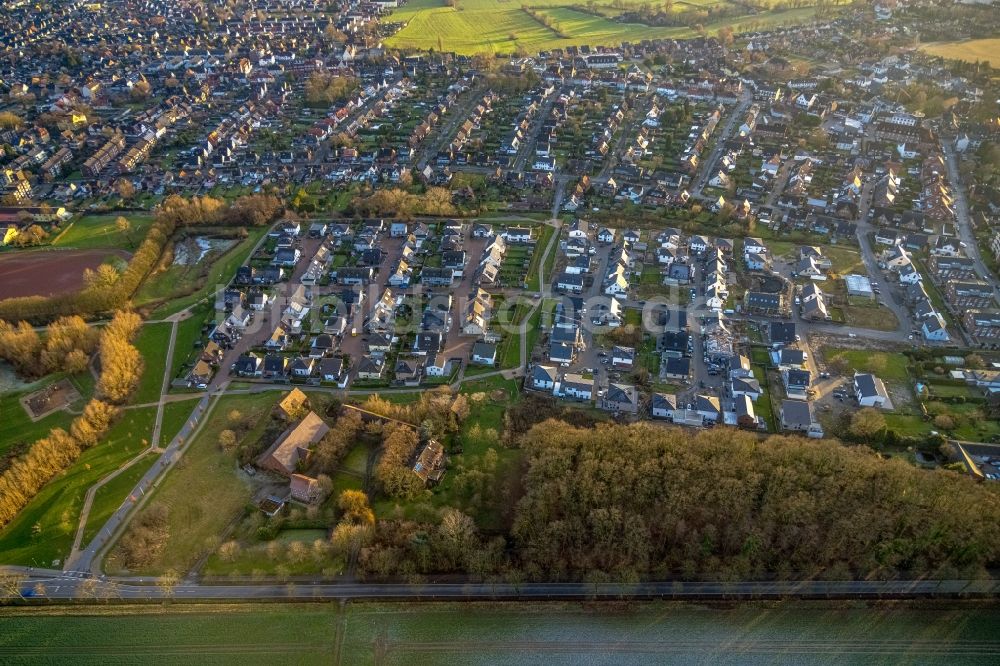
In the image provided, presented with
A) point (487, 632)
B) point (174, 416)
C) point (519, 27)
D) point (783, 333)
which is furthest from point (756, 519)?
point (519, 27)

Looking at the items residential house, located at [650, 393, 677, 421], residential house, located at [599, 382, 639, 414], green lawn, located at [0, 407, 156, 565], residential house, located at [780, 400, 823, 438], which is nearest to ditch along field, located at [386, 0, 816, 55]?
residential house, located at [599, 382, 639, 414]

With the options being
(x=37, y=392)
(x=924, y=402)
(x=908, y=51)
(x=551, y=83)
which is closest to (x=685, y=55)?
(x=551, y=83)

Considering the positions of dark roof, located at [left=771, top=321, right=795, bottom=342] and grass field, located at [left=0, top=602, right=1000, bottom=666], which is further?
dark roof, located at [left=771, top=321, right=795, bottom=342]

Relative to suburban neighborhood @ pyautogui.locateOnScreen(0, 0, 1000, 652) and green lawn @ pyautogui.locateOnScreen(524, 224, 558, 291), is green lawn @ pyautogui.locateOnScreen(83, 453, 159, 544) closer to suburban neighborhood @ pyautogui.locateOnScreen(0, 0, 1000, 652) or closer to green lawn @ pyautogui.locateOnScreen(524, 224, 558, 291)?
suburban neighborhood @ pyautogui.locateOnScreen(0, 0, 1000, 652)

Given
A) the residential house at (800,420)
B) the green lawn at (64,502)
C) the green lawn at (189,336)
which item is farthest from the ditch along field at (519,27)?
the green lawn at (64,502)

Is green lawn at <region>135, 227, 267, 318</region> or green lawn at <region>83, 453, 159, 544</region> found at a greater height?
green lawn at <region>135, 227, 267, 318</region>

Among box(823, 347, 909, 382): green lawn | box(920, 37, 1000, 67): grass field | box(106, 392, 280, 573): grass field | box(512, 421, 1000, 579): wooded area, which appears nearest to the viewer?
box(512, 421, 1000, 579): wooded area

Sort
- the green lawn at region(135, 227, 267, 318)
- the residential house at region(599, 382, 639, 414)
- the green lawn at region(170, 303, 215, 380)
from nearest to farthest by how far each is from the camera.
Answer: the residential house at region(599, 382, 639, 414) → the green lawn at region(170, 303, 215, 380) → the green lawn at region(135, 227, 267, 318)
